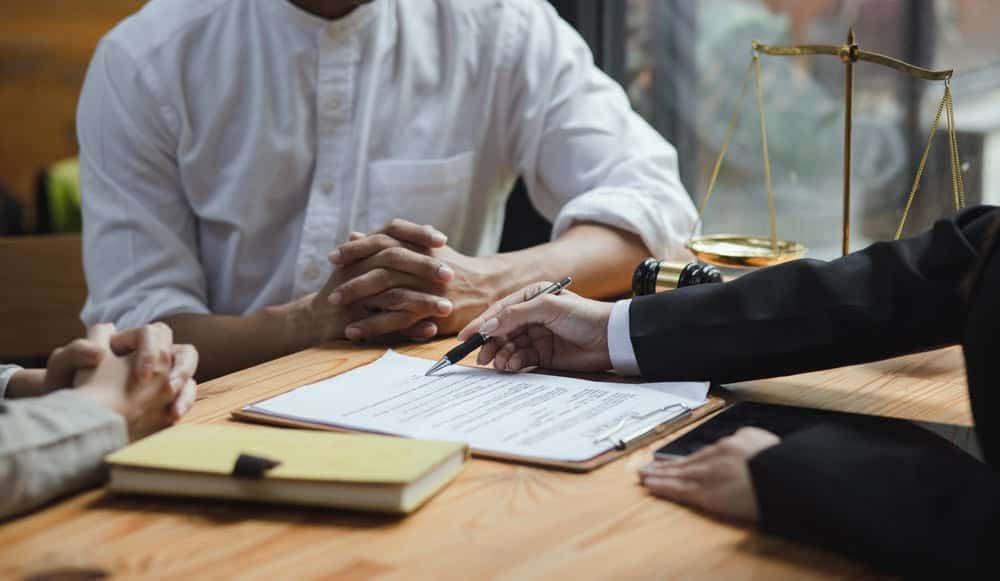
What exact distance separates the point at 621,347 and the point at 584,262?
17.9 inches

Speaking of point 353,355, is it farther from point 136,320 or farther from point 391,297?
point 136,320

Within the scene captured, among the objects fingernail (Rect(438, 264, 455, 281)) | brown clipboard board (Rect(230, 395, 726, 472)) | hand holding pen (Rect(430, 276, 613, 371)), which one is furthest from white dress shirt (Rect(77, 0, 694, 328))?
brown clipboard board (Rect(230, 395, 726, 472))

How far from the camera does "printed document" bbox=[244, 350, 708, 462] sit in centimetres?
90

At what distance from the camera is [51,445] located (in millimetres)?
793

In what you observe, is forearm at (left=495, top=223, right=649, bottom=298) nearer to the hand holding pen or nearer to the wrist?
the hand holding pen

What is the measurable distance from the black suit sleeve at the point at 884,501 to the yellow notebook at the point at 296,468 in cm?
25

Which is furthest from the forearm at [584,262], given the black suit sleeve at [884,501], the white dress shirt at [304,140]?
the black suit sleeve at [884,501]

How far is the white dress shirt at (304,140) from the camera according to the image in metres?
1.61

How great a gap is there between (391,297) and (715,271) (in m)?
0.42

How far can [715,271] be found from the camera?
4.31 ft

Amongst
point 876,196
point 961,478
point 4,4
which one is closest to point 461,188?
point 876,196

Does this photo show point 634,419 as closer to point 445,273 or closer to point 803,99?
point 445,273

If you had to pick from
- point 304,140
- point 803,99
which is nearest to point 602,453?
point 304,140

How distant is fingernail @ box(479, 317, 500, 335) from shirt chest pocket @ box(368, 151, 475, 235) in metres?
0.58
